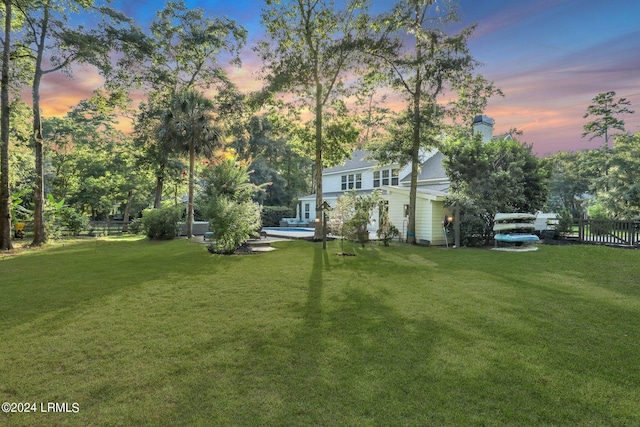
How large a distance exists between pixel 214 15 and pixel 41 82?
13.4 m

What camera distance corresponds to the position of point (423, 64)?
14570 mm

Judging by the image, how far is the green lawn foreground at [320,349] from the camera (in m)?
2.59

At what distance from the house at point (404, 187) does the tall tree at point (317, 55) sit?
9.53 feet

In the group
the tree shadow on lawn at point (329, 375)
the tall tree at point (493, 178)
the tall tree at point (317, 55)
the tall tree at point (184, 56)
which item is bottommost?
the tree shadow on lawn at point (329, 375)

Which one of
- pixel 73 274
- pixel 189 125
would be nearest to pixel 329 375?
pixel 73 274

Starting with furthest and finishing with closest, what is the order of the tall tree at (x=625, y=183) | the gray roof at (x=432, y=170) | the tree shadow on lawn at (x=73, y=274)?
the tall tree at (x=625, y=183) < the gray roof at (x=432, y=170) < the tree shadow on lawn at (x=73, y=274)

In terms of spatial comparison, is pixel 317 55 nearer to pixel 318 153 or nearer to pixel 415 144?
pixel 318 153

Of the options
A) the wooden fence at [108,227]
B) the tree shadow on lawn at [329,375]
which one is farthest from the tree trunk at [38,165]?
the tree shadow on lawn at [329,375]

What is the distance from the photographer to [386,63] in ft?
50.3

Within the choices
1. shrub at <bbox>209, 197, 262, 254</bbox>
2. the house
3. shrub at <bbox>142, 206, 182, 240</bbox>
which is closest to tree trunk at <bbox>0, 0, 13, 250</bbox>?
shrub at <bbox>142, 206, 182, 240</bbox>

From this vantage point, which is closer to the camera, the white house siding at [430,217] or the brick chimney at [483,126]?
the white house siding at [430,217]

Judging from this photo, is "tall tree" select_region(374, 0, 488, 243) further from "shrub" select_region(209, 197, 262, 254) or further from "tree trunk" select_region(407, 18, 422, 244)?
"shrub" select_region(209, 197, 262, 254)

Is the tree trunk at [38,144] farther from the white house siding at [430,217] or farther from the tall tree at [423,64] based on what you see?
the white house siding at [430,217]

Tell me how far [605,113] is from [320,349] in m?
40.2
